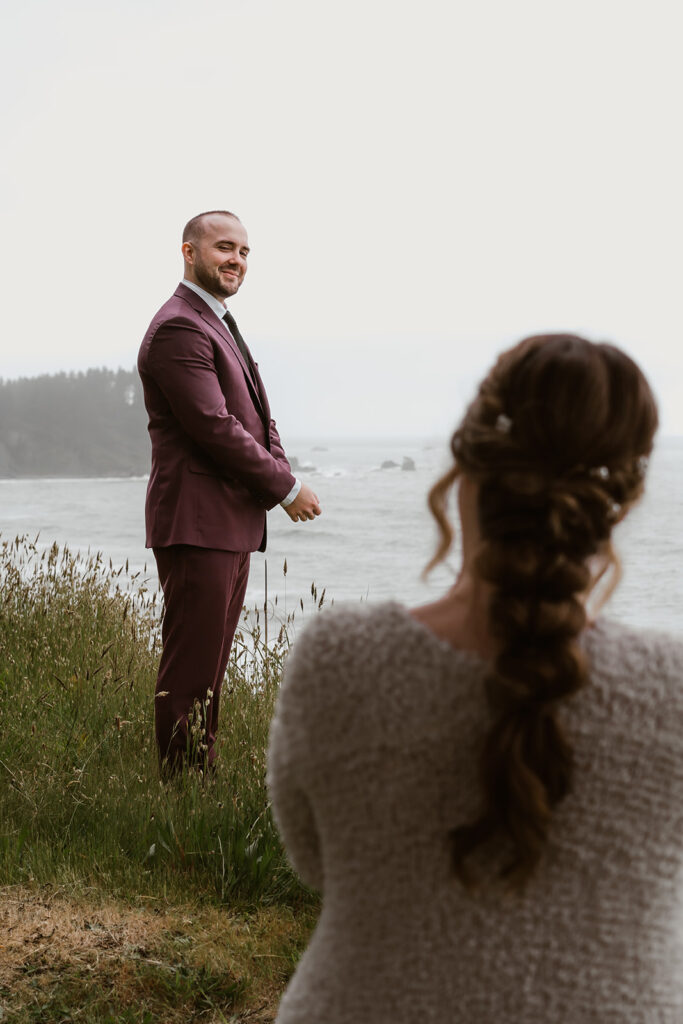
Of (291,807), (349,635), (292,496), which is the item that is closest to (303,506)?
(292,496)

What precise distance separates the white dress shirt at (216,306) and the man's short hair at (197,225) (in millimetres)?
175

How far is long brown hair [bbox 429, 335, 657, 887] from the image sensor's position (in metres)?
1.08

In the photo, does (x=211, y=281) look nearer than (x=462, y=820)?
No

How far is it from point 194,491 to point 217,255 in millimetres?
992

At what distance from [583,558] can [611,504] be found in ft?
0.23

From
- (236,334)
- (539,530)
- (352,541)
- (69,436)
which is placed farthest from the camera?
(69,436)

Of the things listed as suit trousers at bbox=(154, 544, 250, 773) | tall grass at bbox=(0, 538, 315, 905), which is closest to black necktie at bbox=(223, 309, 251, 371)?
suit trousers at bbox=(154, 544, 250, 773)

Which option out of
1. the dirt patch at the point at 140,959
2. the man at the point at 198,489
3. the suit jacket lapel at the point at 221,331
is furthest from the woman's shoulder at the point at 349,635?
the suit jacket lapel at the point at 221,331

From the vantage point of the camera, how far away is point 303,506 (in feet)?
13.1

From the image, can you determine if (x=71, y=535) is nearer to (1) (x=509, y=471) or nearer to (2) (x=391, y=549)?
(2) (x=391, y=549)

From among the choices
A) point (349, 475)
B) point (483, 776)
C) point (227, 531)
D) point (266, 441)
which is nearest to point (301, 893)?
point (227, 531)

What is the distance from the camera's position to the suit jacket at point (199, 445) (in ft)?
12.4

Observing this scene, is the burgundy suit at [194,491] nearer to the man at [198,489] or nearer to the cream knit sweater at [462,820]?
the man at [198,489]

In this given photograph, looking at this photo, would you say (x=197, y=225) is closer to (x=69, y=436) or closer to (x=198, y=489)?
(x=198, y=489)
